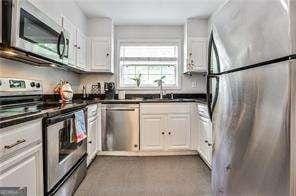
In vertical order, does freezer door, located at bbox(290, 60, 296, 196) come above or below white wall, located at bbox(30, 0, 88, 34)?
below

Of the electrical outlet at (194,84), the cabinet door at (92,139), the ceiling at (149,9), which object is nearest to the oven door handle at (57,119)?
the cabinet door at (92,139)

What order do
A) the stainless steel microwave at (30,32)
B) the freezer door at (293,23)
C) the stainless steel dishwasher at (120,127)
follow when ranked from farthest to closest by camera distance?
the stainless steel dishwasher at (120,127), the stainless steel microwave at (30,32), the freezer door at (293,23)

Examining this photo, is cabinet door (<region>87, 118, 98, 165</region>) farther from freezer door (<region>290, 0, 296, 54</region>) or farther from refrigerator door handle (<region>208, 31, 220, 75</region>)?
freezer door (<region>290, 0, 296, 54</region>)

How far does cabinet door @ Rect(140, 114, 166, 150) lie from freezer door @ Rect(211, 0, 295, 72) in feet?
8.16

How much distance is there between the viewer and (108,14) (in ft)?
14.8

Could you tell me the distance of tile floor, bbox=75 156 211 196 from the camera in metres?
2.82

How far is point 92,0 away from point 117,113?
1.72 metres

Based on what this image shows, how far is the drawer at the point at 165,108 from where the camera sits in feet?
14.3

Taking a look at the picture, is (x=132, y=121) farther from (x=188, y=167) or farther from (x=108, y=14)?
(x=108, y=14)

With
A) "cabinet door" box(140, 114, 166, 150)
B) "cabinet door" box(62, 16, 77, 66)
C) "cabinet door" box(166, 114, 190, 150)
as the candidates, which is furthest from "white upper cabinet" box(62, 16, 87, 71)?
"cabinet door" box(166, 114, 190, 150)

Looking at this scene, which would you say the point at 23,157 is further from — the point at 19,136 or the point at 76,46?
the point at 76,46

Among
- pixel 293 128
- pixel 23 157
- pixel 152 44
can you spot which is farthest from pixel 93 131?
pixel 293 128

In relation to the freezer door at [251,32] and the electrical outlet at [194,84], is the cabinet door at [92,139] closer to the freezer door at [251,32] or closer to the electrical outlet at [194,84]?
the electrical outlet at [194,84]

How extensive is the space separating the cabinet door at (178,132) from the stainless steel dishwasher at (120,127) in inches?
20.1
